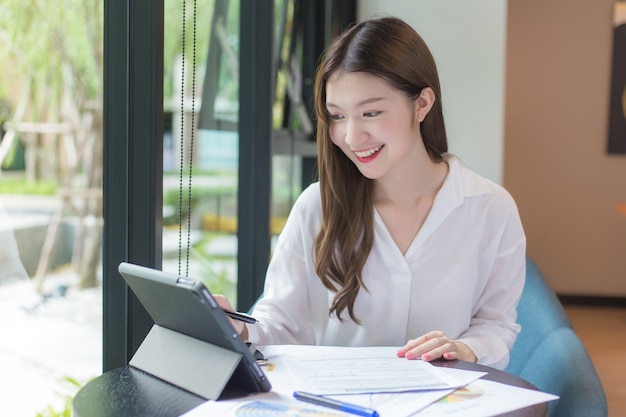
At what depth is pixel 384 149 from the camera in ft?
5.57

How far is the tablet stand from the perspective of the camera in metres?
1.14

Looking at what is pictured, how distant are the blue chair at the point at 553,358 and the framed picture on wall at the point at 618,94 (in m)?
3.66

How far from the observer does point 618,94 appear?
631 cm

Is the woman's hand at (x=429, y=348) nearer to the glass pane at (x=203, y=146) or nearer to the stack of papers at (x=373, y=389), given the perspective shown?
the stack of papers at (x=373, y=389)

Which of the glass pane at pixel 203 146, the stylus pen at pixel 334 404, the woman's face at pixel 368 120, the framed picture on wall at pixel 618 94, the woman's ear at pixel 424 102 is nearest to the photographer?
the stylus pen at pixel 334 404

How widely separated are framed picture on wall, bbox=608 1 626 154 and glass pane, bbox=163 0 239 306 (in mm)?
4485

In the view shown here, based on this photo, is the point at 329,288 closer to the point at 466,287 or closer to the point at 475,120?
the point at 466,287

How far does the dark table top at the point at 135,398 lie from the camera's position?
1.10 m

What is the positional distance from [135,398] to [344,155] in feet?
2.84

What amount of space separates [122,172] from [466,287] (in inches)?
32.1

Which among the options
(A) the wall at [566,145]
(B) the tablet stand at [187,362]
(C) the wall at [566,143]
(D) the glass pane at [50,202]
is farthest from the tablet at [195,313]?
(C) the wall at [566,143]

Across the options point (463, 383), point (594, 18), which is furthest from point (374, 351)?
point (594, 18)

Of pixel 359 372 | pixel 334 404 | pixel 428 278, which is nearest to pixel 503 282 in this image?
pixel 428 278

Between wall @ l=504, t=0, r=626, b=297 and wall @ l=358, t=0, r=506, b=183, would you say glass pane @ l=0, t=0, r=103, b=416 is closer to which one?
wall @ l=358, t=0, r=506, b=183
